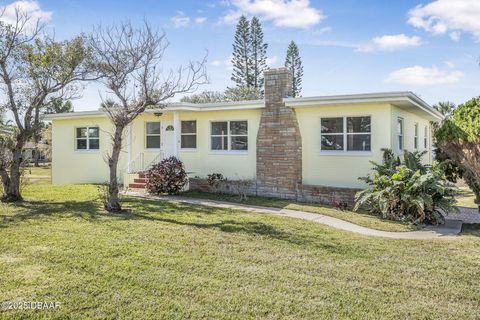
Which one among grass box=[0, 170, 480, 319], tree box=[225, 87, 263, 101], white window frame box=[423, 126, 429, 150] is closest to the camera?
grass box=[0, 170, 480, 319]

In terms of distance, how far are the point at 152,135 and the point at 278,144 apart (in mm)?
6380

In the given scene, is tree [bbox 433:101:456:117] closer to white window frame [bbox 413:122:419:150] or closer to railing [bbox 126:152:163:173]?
white window frame [bbox 413:122:419:150]

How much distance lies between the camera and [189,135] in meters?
16.1

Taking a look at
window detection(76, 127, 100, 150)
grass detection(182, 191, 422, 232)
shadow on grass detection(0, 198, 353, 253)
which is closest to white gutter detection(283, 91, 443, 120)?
grass detection(182, 191, 422, 232)

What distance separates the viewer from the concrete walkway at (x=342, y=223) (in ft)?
27.7

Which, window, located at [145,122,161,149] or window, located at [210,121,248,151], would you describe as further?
window, located at [145,122,161,149]

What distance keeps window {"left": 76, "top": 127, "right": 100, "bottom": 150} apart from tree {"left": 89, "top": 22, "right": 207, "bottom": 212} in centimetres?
598

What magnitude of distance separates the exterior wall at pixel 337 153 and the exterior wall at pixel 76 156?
907 centimetres

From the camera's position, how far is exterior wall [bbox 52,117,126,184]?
17.9 meters

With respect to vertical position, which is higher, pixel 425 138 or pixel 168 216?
pixel 425 138

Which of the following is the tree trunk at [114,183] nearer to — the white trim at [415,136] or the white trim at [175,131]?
the white trim at [175,131]

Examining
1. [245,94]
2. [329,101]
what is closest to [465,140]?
[329,101]

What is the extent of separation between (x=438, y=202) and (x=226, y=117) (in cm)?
847

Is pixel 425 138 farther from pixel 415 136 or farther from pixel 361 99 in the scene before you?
pixel 361 99
